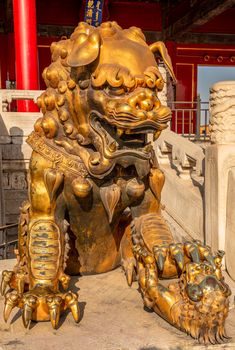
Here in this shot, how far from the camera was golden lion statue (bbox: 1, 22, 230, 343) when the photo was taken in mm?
1449

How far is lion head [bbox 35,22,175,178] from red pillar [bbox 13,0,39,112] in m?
4.95

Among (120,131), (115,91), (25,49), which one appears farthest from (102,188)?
(25,49)

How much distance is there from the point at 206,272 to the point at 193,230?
2.28 meters

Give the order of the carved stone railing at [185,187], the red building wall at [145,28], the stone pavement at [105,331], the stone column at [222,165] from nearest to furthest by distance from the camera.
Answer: the stone pavement at [105,331]
the stone column at [222,165]
the carved stone railing at [185,187]
the red building wall at [145,28]

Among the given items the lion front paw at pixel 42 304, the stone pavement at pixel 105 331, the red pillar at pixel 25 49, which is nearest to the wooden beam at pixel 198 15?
the red pillar at pixel 25 49

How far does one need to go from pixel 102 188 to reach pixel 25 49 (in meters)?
5.33

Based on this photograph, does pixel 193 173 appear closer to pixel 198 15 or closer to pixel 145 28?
pixel 198 15

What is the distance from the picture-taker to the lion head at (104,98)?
4.77ft

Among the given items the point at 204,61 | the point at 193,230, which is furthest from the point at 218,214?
the point at 204,61

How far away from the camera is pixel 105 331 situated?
153cm

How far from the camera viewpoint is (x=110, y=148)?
155 centimetres

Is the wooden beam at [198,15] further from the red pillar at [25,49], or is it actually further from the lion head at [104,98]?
the lion head at [104,98]

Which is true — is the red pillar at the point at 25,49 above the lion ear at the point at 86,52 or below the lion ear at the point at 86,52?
above

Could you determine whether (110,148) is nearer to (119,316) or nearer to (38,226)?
→ (38,226)
